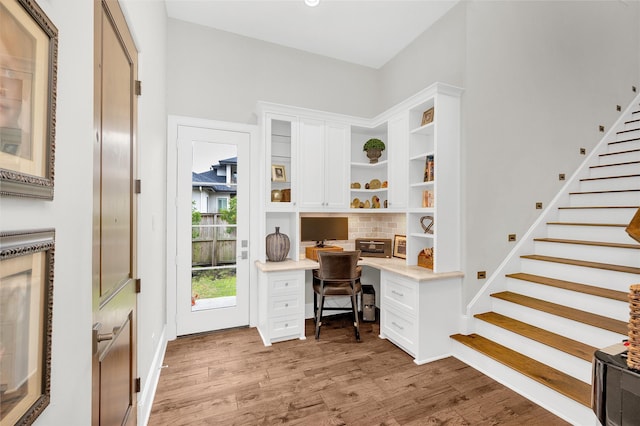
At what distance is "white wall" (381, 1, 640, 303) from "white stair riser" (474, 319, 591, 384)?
342mm

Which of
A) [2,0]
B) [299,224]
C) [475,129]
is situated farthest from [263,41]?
[2,0]

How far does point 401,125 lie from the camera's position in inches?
135

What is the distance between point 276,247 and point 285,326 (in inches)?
35.0

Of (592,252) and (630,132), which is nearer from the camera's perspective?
(592,252)

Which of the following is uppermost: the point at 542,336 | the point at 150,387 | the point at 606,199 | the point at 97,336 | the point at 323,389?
the point at 606,199

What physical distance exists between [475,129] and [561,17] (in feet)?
7.46

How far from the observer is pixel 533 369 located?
230 centimetres

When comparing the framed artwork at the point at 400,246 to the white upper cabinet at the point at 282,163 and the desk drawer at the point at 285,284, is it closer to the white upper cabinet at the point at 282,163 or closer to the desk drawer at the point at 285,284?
the desk drawer at the point at 285,284

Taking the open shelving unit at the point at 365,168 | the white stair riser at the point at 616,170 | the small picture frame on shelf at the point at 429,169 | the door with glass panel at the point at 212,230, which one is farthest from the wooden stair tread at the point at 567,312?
the door with glass panel at the point at 212,230

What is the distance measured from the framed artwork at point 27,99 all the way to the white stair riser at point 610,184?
4919mm

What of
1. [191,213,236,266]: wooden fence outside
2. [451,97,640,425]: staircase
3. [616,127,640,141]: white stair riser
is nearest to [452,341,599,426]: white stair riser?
[451,97,640,425]: staircase

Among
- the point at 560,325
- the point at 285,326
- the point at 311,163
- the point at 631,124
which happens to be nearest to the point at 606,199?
the point at 631,124

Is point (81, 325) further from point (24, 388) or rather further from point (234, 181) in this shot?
point (234, 181)

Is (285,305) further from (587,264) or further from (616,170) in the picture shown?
(616,170)
